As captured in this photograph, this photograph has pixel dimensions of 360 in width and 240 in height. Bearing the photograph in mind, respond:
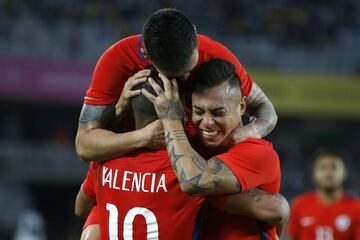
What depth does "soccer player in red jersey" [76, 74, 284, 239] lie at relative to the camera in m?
3.80

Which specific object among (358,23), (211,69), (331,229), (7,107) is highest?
(358,23)

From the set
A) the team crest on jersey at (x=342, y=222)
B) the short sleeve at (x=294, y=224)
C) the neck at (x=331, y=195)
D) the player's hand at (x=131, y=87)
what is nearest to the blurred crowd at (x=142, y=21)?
the short sleeve at (x=294, y=224)

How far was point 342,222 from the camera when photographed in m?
7.90

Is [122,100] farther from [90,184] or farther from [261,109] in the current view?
[261,109]

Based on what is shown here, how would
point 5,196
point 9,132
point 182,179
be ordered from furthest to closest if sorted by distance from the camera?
1. point 9,132
2. point 5,196
3. point 182,179

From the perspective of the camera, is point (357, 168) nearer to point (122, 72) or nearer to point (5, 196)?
point (5, 196)

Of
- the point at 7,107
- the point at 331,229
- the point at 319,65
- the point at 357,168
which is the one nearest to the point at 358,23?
the point at 319,65

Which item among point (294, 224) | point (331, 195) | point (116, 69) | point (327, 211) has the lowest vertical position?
point (294, 224)

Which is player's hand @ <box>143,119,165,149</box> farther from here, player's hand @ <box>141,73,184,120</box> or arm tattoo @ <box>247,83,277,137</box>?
arm tattoo @ <box>247,83,277,137</box>

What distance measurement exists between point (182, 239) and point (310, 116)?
19191 mm

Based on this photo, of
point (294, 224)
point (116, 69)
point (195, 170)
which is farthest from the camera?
point (294, 224)

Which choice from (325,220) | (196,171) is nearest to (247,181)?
(196,171)

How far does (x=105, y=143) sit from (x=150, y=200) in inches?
14.8

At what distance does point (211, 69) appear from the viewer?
3.80 metres
